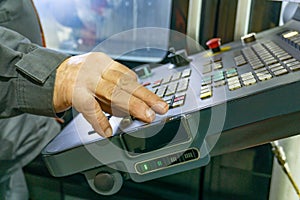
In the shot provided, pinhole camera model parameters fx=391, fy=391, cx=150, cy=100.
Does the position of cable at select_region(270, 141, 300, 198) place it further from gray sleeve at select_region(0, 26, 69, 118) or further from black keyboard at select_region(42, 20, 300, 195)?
gray sleeve at select_region(0, 26, 69, 118)

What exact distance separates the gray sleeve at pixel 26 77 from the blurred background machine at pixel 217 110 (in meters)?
0.09

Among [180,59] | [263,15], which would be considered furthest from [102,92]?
[263,15]

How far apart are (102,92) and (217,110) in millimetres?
177

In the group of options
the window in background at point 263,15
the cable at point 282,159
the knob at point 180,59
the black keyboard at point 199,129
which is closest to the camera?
the black keyboard at point 199,129

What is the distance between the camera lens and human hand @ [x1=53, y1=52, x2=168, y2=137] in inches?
23.5

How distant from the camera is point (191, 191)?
1442mm

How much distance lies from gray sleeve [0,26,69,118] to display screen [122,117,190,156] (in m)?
0.16

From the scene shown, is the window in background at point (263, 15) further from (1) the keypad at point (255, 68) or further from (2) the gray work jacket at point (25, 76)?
(2) the gray work jacket at point (25, 76)

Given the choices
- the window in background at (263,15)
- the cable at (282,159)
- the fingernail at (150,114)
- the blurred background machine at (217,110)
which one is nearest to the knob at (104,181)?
the blurred background machine at (217,110)

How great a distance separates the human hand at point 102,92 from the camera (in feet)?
1.96

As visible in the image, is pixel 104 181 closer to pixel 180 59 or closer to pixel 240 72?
pixel 240 72

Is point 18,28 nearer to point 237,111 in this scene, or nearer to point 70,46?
point 70,46

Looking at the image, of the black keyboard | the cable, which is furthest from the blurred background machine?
the cable

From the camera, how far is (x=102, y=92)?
1.97 ft
